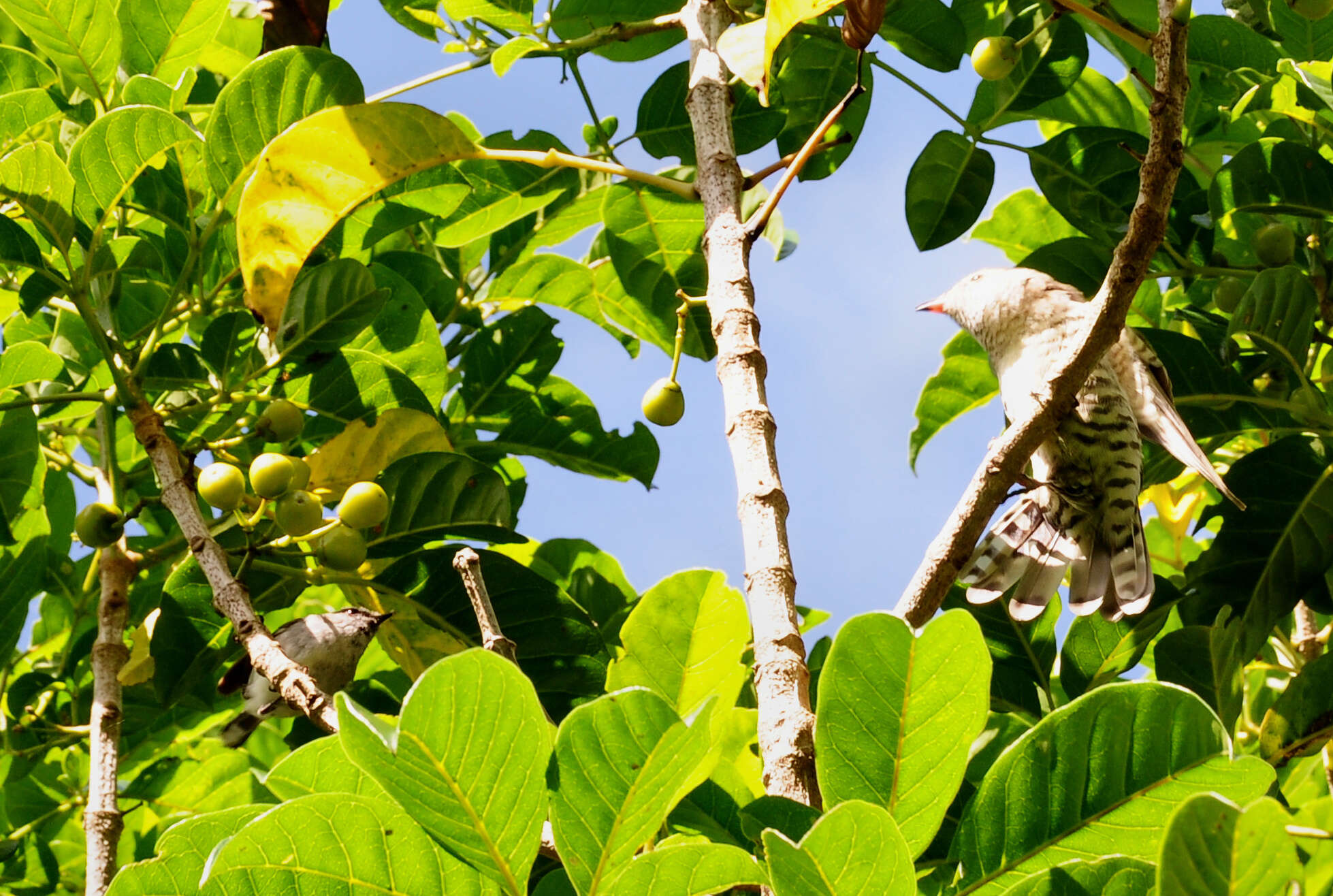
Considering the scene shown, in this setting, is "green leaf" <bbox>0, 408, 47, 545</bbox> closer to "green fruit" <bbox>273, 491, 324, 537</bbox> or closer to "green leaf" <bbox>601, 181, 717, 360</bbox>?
"green fruit" <bbox>273, 491, 324, 537</bbox>

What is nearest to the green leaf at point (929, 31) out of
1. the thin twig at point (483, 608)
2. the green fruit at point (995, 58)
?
the green fruit at point (995, 58)

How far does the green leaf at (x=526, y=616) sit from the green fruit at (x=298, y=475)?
24 cm

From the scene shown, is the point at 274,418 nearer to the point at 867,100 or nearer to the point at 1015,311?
the point at 867,100

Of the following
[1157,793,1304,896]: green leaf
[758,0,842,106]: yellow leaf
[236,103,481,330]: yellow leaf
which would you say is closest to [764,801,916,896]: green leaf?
[1157,793,1304,896]: green leaf

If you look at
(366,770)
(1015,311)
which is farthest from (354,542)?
(1015,311)

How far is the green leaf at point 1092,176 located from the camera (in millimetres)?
2254

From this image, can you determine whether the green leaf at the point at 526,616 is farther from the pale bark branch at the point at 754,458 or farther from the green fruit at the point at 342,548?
the pale bark branch at the point at 754,458

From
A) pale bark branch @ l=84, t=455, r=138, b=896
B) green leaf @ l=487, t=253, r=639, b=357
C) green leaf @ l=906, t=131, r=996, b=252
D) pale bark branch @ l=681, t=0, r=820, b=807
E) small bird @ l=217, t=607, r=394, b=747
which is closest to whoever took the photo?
pale bark branch @ l=681, t=0, r=820, b=807

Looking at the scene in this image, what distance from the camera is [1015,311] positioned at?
277 centimetres

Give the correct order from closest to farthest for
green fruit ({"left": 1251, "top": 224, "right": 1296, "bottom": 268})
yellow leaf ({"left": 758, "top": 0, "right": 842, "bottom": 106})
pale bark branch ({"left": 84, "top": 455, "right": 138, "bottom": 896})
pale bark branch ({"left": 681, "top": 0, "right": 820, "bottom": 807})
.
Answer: pale bark branch ({"left": 681, "top": 0, "right": 820, "bottom": 807}), yellow leaf ({"left": 758, "top": 0, "right": 842, "bottom": 106}), pale bark branch ({"left": 84, "top": 455, "right": 138, "bottom": 896}), green fruit ({"left": 1251, "top": 224, "right": 1296, "bottom": 268})

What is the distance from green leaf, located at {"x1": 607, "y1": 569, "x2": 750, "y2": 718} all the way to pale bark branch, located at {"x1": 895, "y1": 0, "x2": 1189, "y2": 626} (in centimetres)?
17

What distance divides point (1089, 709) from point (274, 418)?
1338 millimetres

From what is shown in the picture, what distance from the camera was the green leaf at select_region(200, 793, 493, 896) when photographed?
898 mm


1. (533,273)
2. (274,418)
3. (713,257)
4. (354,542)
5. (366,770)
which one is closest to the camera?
(366,770)
